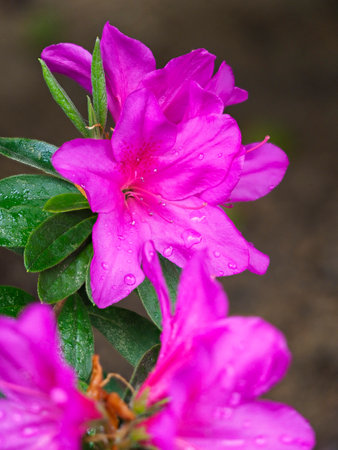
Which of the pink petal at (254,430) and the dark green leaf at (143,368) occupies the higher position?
the pink petal at (254,430)

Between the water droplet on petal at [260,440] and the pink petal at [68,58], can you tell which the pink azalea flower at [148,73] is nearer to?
the pink petal at [68,58]

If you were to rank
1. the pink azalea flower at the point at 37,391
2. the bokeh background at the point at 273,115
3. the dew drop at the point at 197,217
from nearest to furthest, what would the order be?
the pink azalea flower at the point at 37,391 → the dew drop at the point at 197,217 → the bokeh background at the point at 273,115

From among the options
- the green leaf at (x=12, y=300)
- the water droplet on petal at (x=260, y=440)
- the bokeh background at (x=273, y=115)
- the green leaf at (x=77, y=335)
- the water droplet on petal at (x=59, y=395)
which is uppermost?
the water droplet on petal at (x=59, y=395)

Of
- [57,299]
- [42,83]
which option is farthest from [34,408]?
[42,83]

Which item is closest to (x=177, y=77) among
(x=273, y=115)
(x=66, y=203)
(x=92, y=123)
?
(x=92, y=123)

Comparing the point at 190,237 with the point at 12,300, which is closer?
the point at 190,237

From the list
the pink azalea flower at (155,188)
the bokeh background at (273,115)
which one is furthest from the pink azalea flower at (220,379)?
the bokeh background at (273,115)

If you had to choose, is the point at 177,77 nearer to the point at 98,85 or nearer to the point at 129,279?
the point at 98,85

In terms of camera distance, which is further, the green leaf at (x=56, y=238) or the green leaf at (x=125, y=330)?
the green leaf at (x=125, y=330)
